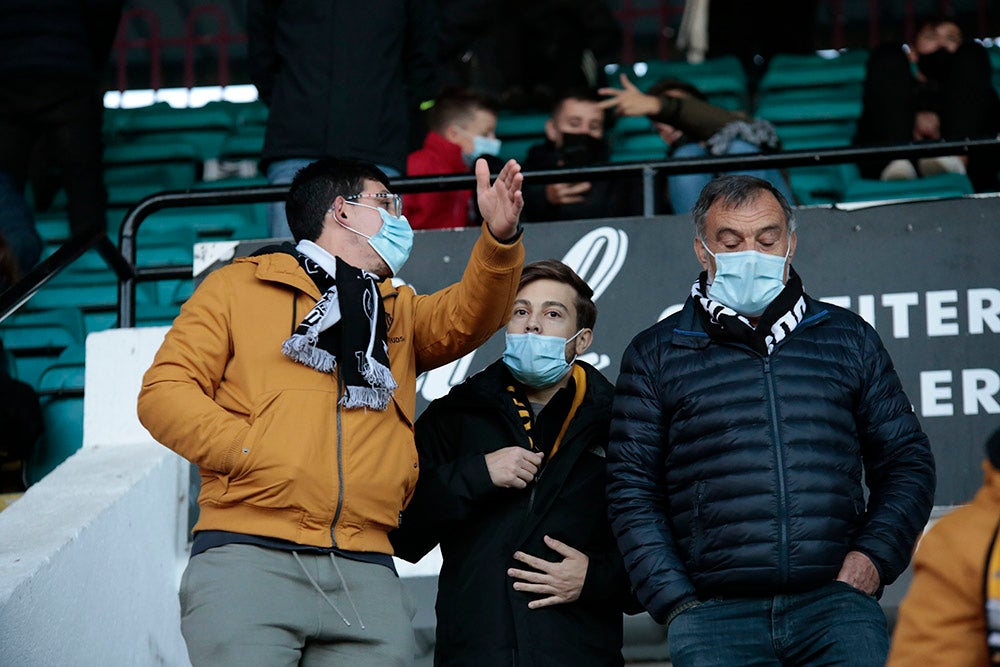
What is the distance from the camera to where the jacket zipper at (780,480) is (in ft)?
12.2

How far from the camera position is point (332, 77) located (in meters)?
6.59

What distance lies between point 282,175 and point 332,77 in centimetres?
48

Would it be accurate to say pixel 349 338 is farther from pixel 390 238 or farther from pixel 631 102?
pixel 631 102

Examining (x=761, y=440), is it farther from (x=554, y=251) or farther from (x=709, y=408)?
(x=554, y=251)

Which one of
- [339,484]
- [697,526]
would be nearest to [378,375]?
[339,484]

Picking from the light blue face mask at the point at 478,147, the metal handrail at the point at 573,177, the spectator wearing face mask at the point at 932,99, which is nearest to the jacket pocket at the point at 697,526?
the metal handrail at the point at 573,177

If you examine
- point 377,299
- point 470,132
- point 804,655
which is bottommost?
point 804,655

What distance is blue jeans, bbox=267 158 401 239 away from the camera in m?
6.55

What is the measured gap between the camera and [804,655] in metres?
3.68

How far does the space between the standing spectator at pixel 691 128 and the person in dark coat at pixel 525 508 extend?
98.0 inches

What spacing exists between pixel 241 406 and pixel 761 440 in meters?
1.34

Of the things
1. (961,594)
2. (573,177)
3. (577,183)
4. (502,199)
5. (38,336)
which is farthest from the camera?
(577,183)

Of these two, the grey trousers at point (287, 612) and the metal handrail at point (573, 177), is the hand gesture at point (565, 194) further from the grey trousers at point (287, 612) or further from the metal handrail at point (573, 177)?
the grey trousers at point (287, 612)

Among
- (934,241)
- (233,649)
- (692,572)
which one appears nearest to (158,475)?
(233,649)
